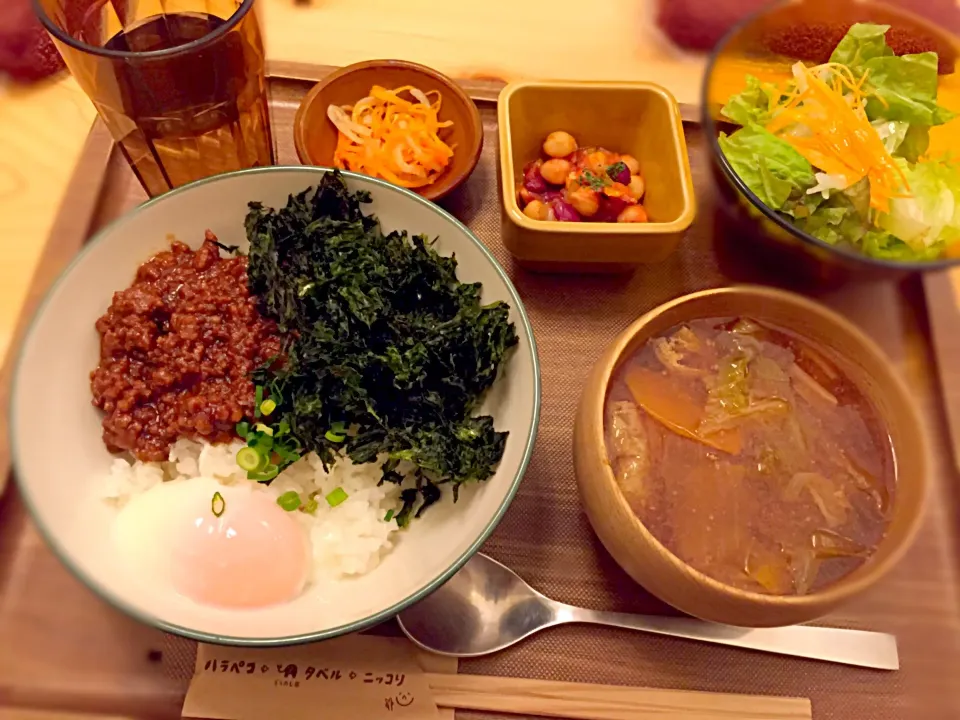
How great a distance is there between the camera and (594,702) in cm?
154

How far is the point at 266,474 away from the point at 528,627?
68cm

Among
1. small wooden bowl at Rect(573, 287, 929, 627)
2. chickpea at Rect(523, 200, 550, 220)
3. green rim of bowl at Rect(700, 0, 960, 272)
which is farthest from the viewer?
chickpea at Rect(523, 200, 550, 220)

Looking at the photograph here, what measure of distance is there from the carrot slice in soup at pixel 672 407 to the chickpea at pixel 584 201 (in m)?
0.57

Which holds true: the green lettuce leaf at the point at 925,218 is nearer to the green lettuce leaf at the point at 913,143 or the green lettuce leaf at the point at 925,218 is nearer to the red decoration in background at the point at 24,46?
the green lettuce leaf at the point at 913,143

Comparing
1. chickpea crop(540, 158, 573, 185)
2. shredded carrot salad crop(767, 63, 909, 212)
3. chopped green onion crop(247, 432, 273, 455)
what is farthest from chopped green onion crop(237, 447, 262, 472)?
shredded carrot salad crop(767, 63, 909, 212)

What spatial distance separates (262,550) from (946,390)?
1766 mm

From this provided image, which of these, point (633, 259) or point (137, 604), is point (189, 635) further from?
point (633, 259)

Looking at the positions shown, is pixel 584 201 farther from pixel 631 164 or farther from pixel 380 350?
pixel 380 350

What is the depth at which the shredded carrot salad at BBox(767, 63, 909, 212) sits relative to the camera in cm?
204

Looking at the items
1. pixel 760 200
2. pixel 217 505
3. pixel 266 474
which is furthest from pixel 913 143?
pixel 217 505

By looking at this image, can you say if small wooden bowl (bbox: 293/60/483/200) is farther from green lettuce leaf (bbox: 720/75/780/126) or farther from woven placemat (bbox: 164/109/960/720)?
green lettuce leaf (bbox: 720/75/780/126)

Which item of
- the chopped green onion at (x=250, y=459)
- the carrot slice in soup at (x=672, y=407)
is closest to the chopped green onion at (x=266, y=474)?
the chopped green onion at (x=250, y=459)

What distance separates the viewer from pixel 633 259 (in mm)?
1940

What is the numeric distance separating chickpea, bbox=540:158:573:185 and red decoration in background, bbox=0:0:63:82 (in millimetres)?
1610
